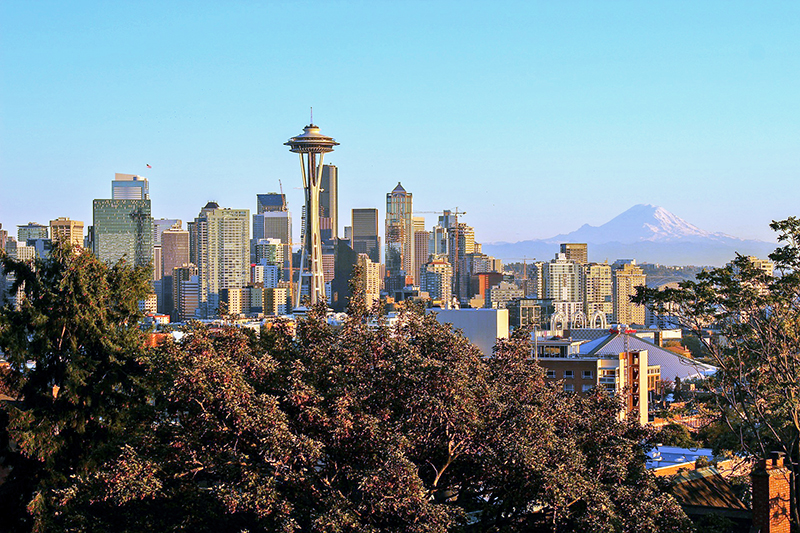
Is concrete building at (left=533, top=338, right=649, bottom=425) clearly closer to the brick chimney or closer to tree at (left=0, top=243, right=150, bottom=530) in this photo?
the brick chimney

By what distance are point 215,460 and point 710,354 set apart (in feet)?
41.2

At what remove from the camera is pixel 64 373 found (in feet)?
73.4

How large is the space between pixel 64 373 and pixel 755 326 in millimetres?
15133

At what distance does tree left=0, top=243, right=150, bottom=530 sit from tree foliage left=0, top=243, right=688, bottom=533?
144 cm

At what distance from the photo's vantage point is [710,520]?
18.7 m

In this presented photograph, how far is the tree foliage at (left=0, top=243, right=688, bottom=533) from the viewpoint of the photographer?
51.3ft

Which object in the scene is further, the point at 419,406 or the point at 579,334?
the point at 579,334

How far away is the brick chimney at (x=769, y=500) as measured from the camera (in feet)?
65.5

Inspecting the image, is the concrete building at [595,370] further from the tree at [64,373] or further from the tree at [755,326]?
the tree at [64,373]

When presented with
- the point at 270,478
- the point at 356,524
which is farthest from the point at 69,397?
the point at 356,524

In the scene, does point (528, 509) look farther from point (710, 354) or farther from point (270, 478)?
point (710, 354)

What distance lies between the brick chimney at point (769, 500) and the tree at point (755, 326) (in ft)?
4.26

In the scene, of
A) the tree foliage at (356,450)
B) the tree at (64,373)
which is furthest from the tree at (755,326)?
the tree at (64,373)

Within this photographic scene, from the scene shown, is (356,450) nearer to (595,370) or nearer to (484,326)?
(484,326)
